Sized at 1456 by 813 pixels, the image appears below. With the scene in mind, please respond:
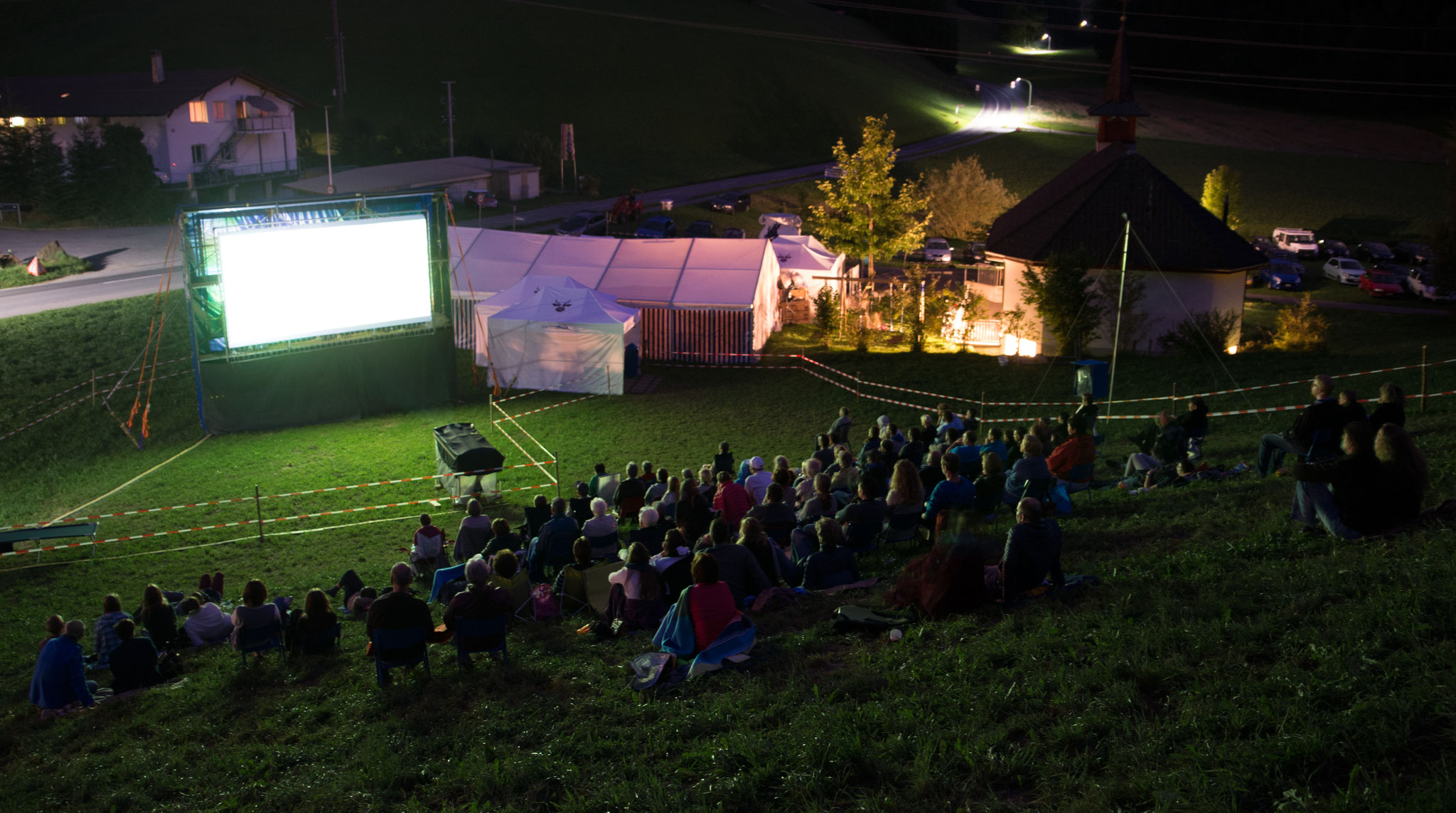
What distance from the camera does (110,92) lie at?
46.2m

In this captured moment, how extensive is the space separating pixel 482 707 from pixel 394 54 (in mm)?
73914

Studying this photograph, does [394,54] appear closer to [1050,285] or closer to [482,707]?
[1050,285]

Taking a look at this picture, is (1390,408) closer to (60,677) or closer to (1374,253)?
(60,677)

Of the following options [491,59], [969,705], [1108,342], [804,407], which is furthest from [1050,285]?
[491,59]

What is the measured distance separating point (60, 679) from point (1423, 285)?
134 feet

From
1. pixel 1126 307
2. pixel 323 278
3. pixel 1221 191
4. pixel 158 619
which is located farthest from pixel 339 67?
pixel 158 619

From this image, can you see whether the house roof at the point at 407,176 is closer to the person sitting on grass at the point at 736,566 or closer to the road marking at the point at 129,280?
the road marking at the point at 129,280

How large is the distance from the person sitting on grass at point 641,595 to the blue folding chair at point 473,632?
1034 mm

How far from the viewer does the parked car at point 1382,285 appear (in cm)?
3659

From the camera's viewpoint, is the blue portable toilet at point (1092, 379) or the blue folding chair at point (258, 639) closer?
the blue folding chair at point (258, 639)

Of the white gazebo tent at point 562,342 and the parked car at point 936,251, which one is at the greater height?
the parked car at point 936,251

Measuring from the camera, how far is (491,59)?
73.6m

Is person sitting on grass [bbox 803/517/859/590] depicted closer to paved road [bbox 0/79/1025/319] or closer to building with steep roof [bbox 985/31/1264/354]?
building with steep roof [bbox 985/31/1264/354]

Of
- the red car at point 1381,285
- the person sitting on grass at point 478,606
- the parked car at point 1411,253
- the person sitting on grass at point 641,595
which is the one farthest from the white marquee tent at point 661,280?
the parked car at point 1411,253
